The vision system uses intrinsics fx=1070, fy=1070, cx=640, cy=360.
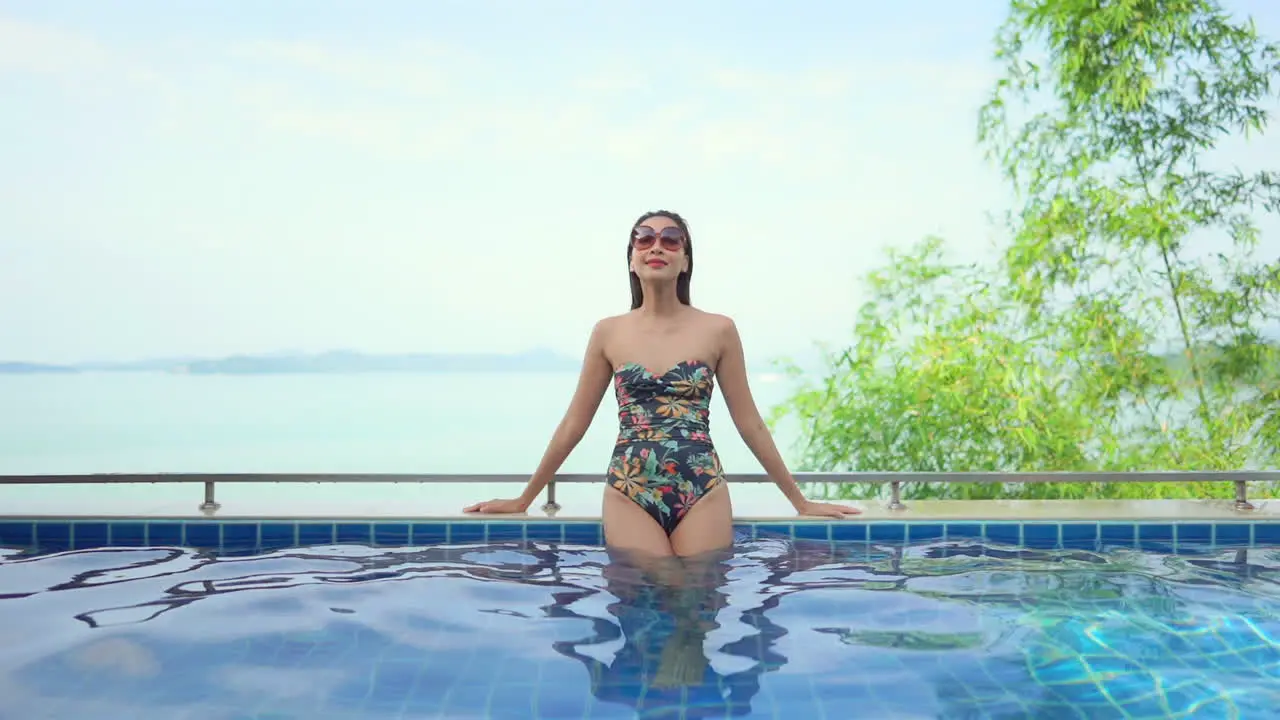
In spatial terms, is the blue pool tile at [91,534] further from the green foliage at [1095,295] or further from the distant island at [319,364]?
the distant island at [319,364]

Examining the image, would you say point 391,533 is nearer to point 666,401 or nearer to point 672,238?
point 666,401

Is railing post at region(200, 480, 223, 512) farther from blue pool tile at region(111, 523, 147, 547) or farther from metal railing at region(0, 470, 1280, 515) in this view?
blue pool tile at region(111, 523, 147, 547)

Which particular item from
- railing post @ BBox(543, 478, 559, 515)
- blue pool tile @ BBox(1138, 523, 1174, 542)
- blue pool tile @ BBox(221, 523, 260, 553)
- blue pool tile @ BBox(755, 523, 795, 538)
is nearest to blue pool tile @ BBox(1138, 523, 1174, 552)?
blue pool tile @ BBox(1138, 523, 1174, 542)

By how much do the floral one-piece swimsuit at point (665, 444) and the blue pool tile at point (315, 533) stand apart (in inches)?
48.2

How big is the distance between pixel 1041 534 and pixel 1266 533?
867 millimetres

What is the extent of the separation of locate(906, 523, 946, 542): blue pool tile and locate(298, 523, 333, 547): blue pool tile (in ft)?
7.12

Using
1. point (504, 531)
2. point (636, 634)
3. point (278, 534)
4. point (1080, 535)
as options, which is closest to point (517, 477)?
point (504, 531)

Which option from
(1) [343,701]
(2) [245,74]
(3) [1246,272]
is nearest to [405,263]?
(2) [245,74]

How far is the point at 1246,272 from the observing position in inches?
272

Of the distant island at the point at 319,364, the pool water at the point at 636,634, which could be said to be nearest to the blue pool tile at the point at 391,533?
the pool water at the point at 636,634

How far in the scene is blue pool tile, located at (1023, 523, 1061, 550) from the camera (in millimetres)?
3998

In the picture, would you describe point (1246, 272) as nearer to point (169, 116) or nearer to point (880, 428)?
point (880, 428)

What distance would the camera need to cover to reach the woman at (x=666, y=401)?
11.2ft

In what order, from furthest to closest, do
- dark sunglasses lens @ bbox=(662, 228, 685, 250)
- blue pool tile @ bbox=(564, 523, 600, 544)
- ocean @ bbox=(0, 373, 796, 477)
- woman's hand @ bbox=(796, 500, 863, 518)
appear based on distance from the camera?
ocean @ bbox=(0, 373, 796, 477) < blue pool tile @ bbox=(564, 523, 600, 544) < woman's hand @ bbox=(796, 500, 863, 518) < dark sunglasses lens @ bbox=(662, 228, 685, 250)
